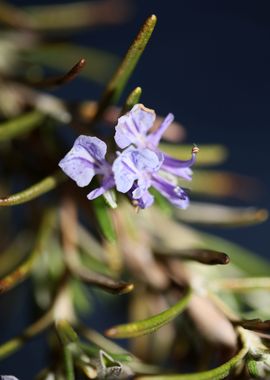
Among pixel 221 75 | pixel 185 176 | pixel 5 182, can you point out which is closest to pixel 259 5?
pixel 221 75

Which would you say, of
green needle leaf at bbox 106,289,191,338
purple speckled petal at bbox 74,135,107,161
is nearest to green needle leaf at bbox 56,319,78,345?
green needle leaf at bbox 106,289,191,338

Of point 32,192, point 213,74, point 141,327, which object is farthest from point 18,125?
point 213,74

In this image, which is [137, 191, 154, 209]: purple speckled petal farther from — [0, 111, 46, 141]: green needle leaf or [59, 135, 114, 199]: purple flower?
[0, 111, 46, 141]: green needle leaf

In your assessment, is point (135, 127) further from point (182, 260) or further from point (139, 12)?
point (139, 12)

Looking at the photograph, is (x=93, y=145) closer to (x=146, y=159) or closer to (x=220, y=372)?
(x=146, y=159)

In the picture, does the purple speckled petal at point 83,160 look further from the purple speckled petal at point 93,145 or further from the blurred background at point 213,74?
the blurred background at point 213,74

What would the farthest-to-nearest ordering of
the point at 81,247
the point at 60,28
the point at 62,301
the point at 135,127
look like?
the point at 60,28
the point at 81,247
the point at 62,301
the point at 135,127
